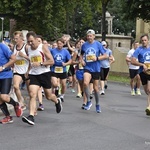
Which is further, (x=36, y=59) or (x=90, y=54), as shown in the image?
(x=90, y=54)

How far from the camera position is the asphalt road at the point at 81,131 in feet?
24.8

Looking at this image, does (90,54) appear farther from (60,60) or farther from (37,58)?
(60,60)

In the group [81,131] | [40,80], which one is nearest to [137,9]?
[40,80]

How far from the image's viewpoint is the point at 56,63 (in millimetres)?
13273

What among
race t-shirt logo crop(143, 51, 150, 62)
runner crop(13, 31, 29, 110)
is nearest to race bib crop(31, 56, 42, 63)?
runner crop(13, 31, 29, 110)

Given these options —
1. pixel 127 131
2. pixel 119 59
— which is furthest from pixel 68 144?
pixel 119 59

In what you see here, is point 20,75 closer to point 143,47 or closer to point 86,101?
point 86,101

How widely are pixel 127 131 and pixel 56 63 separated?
484 centimetres

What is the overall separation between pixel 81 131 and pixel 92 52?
2819mm

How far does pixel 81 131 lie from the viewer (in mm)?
8797

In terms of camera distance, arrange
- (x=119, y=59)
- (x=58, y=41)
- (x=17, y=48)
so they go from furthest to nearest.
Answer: (x=119, y=59), (x=58, y=41), (x=17, y=48)

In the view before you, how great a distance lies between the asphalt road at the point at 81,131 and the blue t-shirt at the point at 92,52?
1.05 metres

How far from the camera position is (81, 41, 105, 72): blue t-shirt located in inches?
440

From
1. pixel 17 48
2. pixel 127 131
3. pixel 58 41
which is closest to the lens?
pixel 127 131
